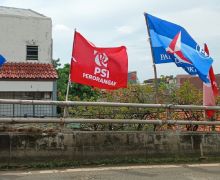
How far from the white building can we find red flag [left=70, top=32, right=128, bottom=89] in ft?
45.9

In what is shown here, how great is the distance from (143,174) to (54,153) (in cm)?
174

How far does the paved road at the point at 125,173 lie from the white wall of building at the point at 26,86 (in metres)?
16.4

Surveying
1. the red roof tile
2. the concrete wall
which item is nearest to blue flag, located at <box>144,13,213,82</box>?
the concrete wall

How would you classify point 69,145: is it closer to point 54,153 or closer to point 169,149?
point 54,153

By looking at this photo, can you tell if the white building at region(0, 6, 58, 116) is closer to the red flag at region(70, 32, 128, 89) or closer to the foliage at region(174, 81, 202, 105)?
the foliage at region(174, 81, 202, 105)

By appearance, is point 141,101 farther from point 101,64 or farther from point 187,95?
point 101,64

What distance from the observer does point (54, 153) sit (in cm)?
766

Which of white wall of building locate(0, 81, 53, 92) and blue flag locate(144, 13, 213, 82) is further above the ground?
white wall of building locate(0, 81, 53, 92)

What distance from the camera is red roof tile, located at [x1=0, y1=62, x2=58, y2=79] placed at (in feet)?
75.4

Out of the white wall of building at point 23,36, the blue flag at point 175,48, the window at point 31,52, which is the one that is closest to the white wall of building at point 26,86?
the white wall of building at point 23,36

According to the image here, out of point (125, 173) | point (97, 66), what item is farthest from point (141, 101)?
point (125, 173)

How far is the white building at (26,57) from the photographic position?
2305 cm

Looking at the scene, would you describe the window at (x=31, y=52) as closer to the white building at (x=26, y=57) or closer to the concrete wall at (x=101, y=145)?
the white building at (x=26, y=57)

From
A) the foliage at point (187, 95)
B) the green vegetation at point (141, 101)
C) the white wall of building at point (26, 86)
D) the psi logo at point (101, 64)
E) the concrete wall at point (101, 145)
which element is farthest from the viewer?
the white wall of building at point (26, 86)
